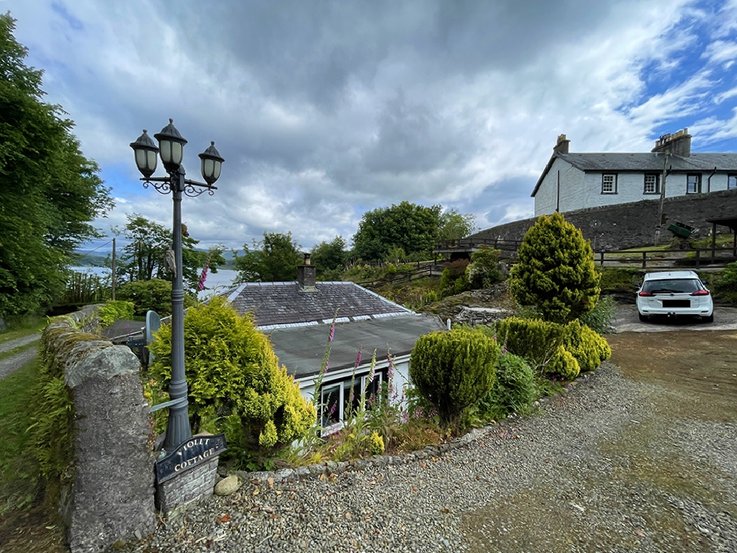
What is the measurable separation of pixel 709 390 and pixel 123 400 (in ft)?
27.1

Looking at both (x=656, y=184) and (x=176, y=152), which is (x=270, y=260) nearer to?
(x=176, y=152)

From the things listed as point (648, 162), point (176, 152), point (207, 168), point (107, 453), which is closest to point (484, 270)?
point (207, 168)

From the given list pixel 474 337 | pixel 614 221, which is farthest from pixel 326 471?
pixel 614 221

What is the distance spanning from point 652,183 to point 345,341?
3029 cm

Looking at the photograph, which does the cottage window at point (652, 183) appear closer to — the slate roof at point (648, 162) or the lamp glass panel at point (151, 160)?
the slate roof at point (648, 162)

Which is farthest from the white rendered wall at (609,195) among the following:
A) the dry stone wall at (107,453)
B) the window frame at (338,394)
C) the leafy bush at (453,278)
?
the dry stone wall at (107,453)

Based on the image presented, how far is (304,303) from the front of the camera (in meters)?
9.76

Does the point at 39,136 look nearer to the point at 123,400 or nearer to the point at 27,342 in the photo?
the point at 27,342

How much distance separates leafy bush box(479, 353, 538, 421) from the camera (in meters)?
4.74

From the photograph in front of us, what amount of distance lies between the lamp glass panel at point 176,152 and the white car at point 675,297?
41.8ft

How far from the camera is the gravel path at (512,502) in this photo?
8.05 feet

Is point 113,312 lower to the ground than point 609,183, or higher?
lower

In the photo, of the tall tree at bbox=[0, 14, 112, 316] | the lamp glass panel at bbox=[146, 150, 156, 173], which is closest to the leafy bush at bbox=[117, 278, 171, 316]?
the tall tree at bbox=[0, 14, 112, 316]

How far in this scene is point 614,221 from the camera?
22938 mm
